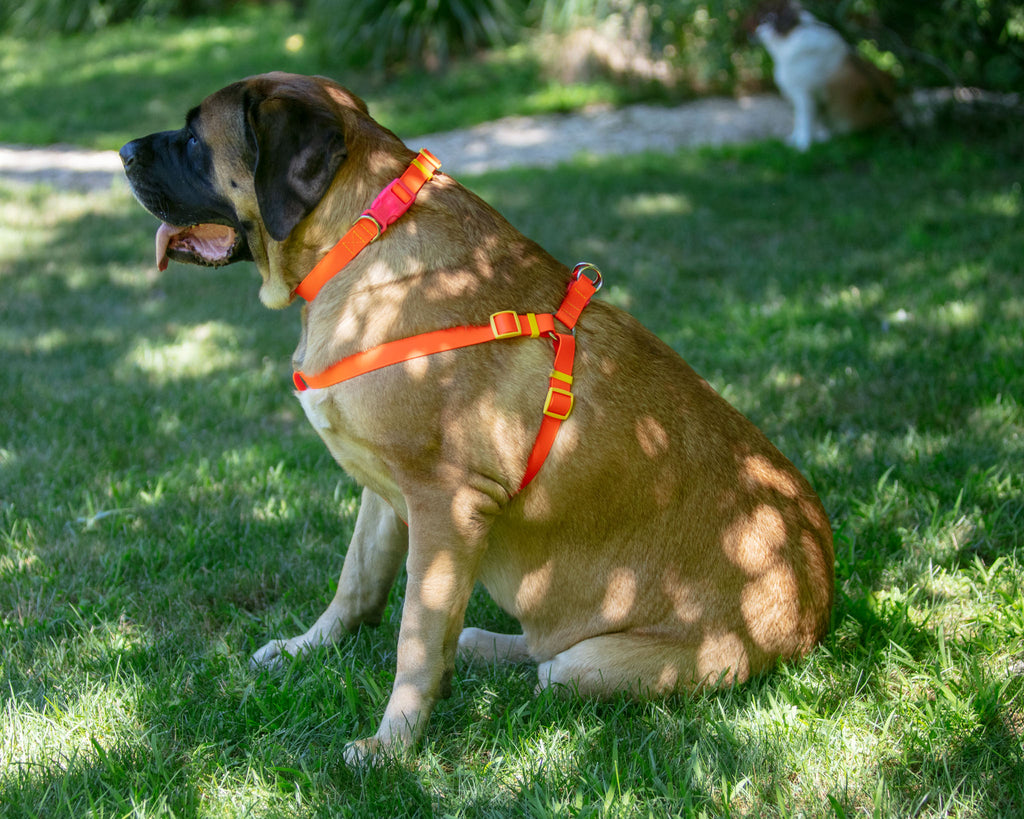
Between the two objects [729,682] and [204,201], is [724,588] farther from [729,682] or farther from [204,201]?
[204,201]

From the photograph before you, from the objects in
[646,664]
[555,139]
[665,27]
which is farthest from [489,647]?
[555,139]

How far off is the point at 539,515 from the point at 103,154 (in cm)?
1009

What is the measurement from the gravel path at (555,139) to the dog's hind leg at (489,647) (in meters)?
7.60

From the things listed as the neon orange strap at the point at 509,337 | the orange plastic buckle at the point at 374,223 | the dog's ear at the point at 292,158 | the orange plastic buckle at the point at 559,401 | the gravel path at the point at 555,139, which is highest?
the dog's ear at the point at 292,158

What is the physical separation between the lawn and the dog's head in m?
1.28

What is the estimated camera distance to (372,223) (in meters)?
2.86

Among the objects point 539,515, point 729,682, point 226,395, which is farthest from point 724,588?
point 226,395

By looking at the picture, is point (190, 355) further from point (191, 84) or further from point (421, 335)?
point (191, 84)

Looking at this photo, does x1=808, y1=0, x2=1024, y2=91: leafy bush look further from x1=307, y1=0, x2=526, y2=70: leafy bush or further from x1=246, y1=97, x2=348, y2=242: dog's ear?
x1=246, y1=97, x2=348, y2=242: dog's ear

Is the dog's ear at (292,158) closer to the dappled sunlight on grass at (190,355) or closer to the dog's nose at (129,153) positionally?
the dog's nose at (129,153)

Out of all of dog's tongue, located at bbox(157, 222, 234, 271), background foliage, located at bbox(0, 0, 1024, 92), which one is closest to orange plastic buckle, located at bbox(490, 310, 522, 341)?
dog's tongue, located at bbox(157, 222, 234, 271)

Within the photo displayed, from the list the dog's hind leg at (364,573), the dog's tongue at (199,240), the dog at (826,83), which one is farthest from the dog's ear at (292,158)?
the dog at (826,83)

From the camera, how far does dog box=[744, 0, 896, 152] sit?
973 centimetres

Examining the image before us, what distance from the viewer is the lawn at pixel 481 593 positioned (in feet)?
8.70
